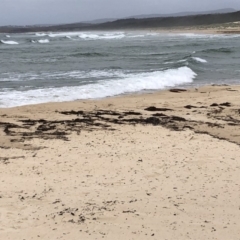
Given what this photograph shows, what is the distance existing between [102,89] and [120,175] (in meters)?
7.72

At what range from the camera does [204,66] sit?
64.7 ft

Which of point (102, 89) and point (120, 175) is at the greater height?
point (102, 89)

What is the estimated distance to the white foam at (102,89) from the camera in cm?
1137

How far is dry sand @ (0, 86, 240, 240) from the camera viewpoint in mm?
4051

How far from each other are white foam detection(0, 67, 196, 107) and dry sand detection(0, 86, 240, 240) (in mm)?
2345

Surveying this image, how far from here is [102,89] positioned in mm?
12797

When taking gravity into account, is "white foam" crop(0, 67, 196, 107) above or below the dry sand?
above

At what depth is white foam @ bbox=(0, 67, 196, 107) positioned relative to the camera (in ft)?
37.3

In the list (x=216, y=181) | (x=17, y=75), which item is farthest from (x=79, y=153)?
(x=17, y=75)

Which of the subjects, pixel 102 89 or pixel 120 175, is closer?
pixel 120 175

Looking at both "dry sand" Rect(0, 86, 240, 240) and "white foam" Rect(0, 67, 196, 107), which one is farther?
"white foam" Rect(0, 67, 196, 107)

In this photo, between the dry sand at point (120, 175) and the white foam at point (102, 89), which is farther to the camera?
the white foam at point (102, 89)

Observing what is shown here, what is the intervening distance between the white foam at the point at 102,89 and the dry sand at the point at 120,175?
2.35m

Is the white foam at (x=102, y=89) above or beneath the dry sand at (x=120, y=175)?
above
